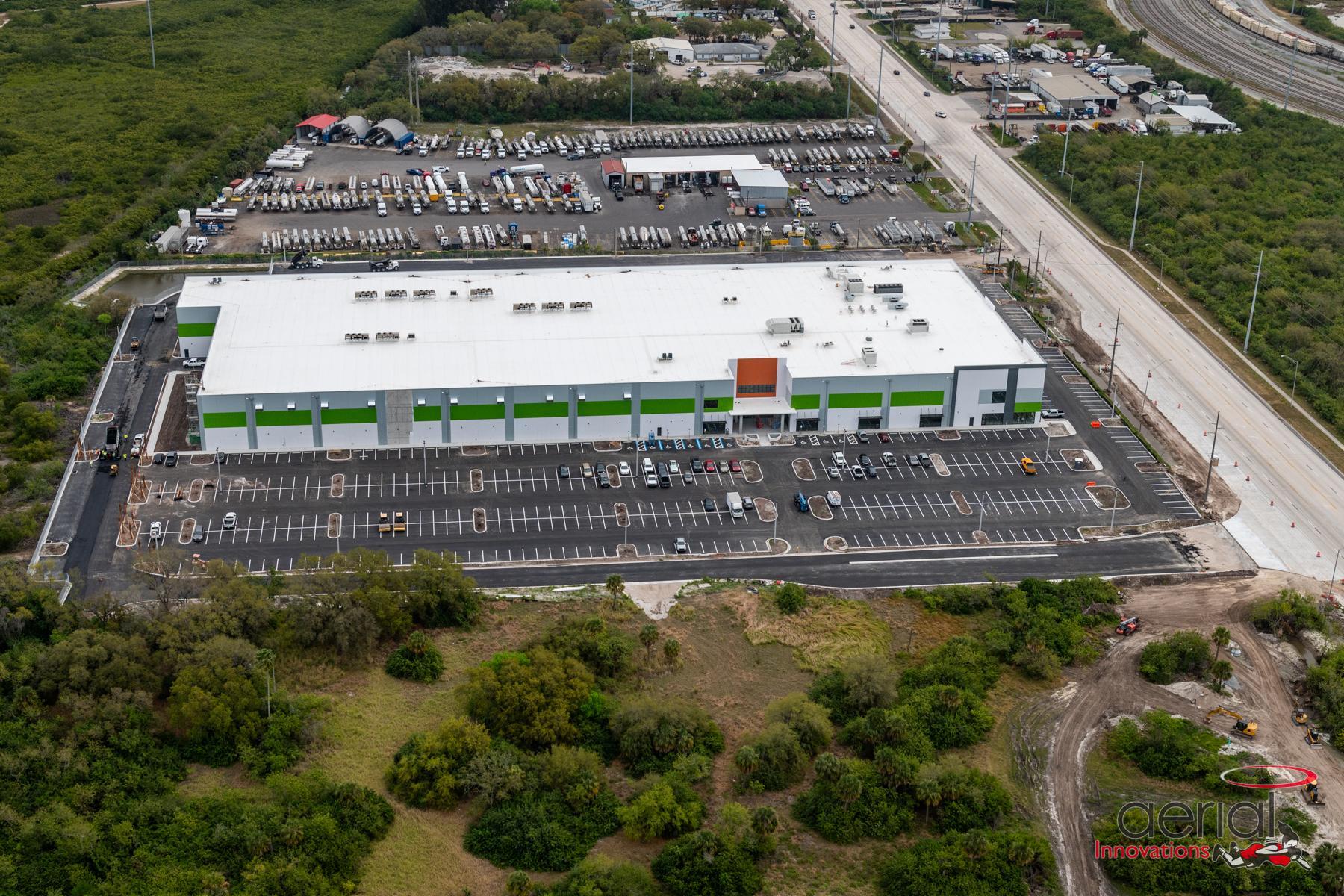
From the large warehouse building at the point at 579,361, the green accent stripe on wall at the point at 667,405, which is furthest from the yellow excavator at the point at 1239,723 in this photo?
the green accent stripe on wall at the point at 667,405

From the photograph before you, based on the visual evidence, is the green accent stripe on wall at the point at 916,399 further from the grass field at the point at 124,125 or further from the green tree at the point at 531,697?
the grass field at the point at 124,125

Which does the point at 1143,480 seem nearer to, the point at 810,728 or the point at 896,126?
the point at 810,728

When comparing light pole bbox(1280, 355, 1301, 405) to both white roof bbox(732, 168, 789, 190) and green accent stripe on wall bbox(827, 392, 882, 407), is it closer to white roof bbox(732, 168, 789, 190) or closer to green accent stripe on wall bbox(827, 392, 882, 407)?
green accent stripe on wall bbox(827, 392, 882, 407)

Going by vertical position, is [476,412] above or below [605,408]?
below

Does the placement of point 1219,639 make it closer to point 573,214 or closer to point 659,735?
point 659,735

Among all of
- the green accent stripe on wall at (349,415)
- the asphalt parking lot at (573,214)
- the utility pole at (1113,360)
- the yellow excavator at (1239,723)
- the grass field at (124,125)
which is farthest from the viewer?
the grass field at (124,125)

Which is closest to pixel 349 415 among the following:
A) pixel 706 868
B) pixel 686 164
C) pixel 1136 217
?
pixel 706 868
